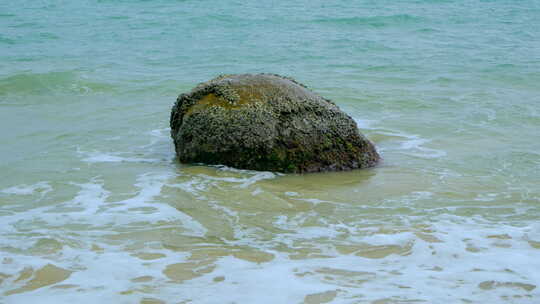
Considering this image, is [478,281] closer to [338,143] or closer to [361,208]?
[361,208]

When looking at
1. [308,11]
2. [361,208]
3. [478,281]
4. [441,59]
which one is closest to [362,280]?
[478,281]

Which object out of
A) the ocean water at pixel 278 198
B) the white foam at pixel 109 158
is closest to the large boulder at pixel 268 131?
the ocean water at pixel 278 198

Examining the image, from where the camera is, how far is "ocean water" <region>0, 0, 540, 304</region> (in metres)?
3.79

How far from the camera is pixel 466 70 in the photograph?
13219 millimetres

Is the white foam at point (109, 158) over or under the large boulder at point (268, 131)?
under

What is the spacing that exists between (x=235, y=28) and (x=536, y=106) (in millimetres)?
12059

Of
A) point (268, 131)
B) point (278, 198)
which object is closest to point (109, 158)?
point (268, 131)

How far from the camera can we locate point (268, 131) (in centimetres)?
621

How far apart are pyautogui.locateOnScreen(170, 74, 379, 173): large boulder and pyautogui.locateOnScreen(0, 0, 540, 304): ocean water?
8.4 inches

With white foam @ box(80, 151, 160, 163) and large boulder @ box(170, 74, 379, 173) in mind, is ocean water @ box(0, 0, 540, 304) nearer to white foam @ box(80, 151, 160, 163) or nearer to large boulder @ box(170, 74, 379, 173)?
white foam @ box(80, 151, 160, 163)

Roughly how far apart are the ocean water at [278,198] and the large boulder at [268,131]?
21cm

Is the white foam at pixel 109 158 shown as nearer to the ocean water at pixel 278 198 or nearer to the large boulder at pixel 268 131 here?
the ocean water at pixel 278 198

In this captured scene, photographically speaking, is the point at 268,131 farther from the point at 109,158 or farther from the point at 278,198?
the point at 109,158

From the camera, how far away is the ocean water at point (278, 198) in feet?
12.5
